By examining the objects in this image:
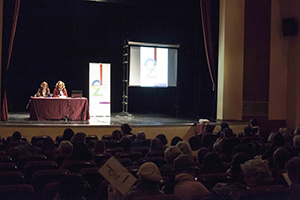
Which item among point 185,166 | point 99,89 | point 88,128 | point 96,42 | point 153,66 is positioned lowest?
point 88,128

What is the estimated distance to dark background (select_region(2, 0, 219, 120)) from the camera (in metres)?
10.9

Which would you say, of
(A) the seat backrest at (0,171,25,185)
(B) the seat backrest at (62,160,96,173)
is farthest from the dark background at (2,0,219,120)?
(A) the seat backrest at (0,171,25,185)

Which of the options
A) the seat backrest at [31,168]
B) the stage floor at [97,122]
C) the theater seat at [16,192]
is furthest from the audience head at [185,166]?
the stage floor at [97,122]

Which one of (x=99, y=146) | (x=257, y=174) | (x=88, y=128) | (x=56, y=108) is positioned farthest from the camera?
(x=56, y=108)

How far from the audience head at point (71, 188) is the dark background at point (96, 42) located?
8449 mm

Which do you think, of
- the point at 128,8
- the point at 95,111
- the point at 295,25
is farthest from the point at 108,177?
the point at 128,8

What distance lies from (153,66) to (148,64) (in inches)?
7.1

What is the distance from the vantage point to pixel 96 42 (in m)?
11.8

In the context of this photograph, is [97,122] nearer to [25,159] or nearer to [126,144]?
[126,144]

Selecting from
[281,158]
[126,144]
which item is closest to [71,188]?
[126,144]

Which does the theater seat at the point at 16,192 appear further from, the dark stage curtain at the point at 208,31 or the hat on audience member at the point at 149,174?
the dark stage curtain at the point at 208,31

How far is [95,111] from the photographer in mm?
9977

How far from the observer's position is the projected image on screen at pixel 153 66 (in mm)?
10273

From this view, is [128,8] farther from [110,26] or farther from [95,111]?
[95,111]
